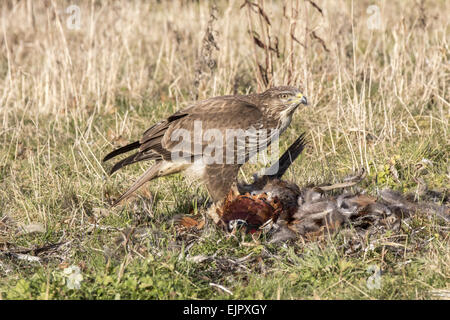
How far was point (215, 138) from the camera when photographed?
4773mm

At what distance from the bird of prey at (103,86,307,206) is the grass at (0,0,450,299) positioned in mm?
220

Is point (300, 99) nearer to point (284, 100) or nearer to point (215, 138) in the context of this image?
point (284, 100)

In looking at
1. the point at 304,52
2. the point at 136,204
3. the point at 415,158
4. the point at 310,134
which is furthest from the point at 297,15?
the point at 136,204

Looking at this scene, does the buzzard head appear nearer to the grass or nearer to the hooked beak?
the hooked beak

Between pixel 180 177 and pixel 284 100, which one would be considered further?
pixel 180 177

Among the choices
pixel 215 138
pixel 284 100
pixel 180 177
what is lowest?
pixel 180 177

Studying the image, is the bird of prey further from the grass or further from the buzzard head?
the grass

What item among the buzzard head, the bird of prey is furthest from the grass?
the buzzard head

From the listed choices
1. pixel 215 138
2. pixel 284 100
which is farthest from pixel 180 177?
pixel 284 100

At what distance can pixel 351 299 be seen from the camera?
11.0ft

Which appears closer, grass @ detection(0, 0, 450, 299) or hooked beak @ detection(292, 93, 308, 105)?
grass @ detection(0, 0, 450, 299)

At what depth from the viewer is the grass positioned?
11.6ft

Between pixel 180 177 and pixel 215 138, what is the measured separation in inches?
33.2

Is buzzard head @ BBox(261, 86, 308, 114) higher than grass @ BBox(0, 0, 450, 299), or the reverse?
buzzard head @ BBox(261, 86, 308, 114)
